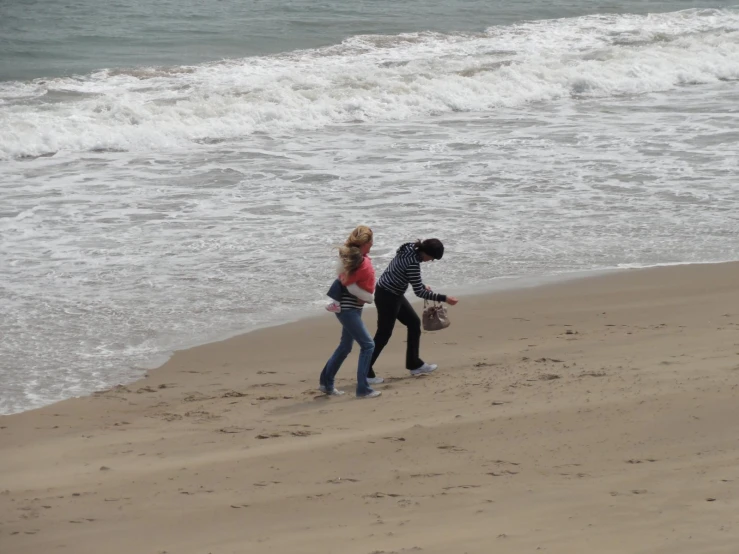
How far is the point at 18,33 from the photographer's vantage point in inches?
1057

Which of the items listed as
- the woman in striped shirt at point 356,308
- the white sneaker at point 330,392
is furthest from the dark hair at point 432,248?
the white sneaker at point 330,392

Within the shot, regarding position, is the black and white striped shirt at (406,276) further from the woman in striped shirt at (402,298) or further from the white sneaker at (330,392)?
the white sneaker at (330,392)

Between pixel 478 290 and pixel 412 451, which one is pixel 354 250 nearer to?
pixel 412 451

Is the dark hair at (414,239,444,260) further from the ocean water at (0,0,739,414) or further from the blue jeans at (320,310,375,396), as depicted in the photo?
the ocean water at (0,0,739,414)

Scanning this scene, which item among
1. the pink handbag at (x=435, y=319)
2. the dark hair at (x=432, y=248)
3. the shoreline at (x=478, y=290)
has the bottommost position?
the shoreline at (x=478, y=290)

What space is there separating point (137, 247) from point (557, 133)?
29.4ft

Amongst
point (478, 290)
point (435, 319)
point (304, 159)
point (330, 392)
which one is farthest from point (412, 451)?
point (304, 159)

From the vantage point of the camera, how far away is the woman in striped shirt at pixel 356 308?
23.0 ft

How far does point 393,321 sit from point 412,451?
1.93 meters

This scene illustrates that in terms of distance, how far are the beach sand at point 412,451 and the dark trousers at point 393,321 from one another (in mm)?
193

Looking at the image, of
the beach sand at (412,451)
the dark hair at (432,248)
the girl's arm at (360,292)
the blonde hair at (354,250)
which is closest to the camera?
the beach sand at (412,451)

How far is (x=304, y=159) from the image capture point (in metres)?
15.7

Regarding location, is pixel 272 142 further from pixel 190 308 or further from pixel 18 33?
pixel 18 33

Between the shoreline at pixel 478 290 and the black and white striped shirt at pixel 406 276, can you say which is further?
the shoreline at pixel 478 290
